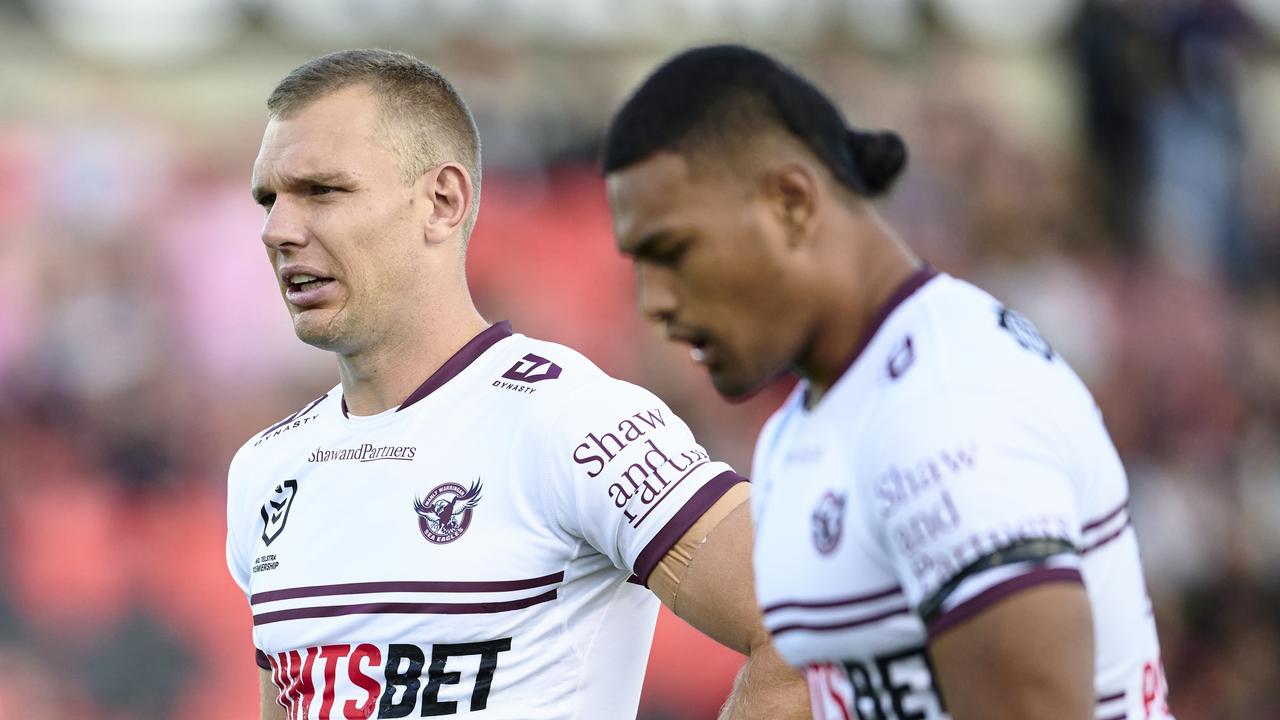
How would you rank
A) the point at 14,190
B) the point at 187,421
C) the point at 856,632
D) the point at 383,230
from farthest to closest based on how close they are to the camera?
the point at 14,190 → the point at 187,421 → the point at 383,230 → the point at 856,632

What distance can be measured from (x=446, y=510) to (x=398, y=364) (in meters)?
0.47

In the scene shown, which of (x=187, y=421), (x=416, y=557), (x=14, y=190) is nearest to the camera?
(x=416, y=557)

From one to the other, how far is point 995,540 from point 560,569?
1610 millimetres

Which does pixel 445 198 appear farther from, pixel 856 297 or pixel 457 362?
pixel 856 297

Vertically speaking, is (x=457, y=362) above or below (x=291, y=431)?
above

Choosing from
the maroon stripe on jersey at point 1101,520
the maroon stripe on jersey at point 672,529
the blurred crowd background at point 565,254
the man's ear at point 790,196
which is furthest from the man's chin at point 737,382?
the blurred crowd background at point 565,254

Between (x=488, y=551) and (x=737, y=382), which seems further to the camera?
(x=488, y=551)

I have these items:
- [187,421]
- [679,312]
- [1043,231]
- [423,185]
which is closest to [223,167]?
[187,421]

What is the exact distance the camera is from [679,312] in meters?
2.30

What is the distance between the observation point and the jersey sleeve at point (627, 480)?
3.38m

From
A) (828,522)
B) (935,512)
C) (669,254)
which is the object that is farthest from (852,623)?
(669,254)

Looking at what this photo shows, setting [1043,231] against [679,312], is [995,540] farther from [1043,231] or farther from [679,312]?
[1043,231]

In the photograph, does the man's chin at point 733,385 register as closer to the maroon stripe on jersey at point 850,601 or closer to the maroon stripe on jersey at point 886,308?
the maroon stripe on jersey at point 886,308

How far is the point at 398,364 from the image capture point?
3.78 metres
